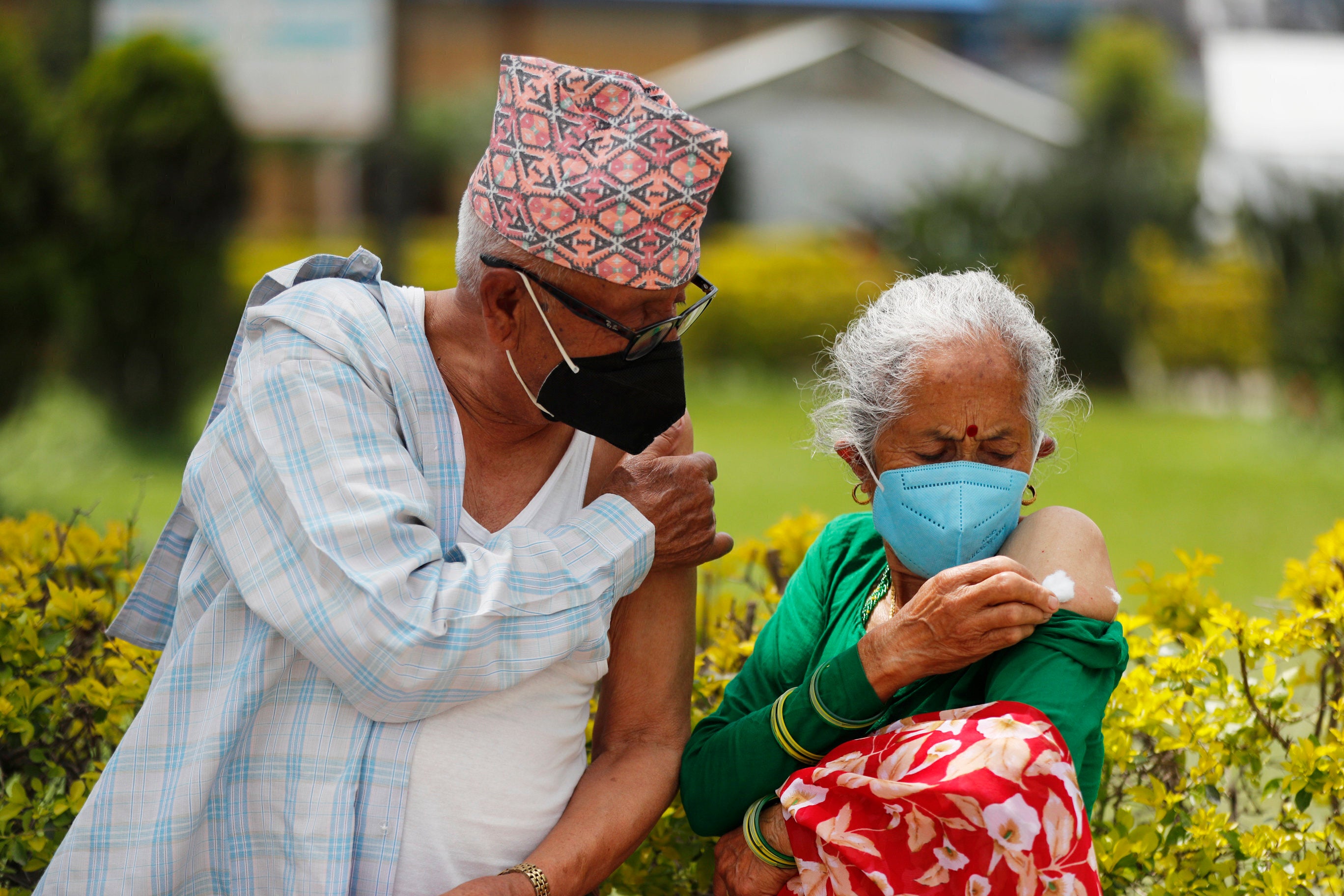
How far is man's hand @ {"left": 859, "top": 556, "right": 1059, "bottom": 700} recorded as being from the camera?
6.52 feet

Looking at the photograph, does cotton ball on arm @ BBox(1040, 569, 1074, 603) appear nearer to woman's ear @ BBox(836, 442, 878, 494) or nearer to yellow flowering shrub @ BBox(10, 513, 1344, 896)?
woman's ear @ BBox(836, 442, 878, 494)

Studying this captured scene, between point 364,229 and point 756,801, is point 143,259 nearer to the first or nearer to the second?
point 756,801

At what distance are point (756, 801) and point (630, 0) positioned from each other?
37995 millimetres

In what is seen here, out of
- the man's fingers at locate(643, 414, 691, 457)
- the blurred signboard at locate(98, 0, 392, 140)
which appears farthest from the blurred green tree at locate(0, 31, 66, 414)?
the man's fingers at locate(643, 414, 691, 457)

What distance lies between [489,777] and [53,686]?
1.21 metres

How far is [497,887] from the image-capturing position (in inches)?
86.0

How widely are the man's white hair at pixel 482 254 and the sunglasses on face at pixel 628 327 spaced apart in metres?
0.01

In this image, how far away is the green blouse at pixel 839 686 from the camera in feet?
6.68

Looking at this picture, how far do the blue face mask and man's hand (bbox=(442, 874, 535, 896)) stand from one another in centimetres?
88

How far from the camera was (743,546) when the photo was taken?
3344 millimetres

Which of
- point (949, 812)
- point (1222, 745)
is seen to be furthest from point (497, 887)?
point (1222, 745)

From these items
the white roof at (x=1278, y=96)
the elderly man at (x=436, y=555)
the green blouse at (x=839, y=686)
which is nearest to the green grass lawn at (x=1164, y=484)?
the green blouse at (x=839, y=686)

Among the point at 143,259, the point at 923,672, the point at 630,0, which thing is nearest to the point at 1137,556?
the point at 923,672

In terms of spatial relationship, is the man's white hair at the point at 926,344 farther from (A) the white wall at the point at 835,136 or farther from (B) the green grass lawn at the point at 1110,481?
(A) the white wall at the point at 835,136
